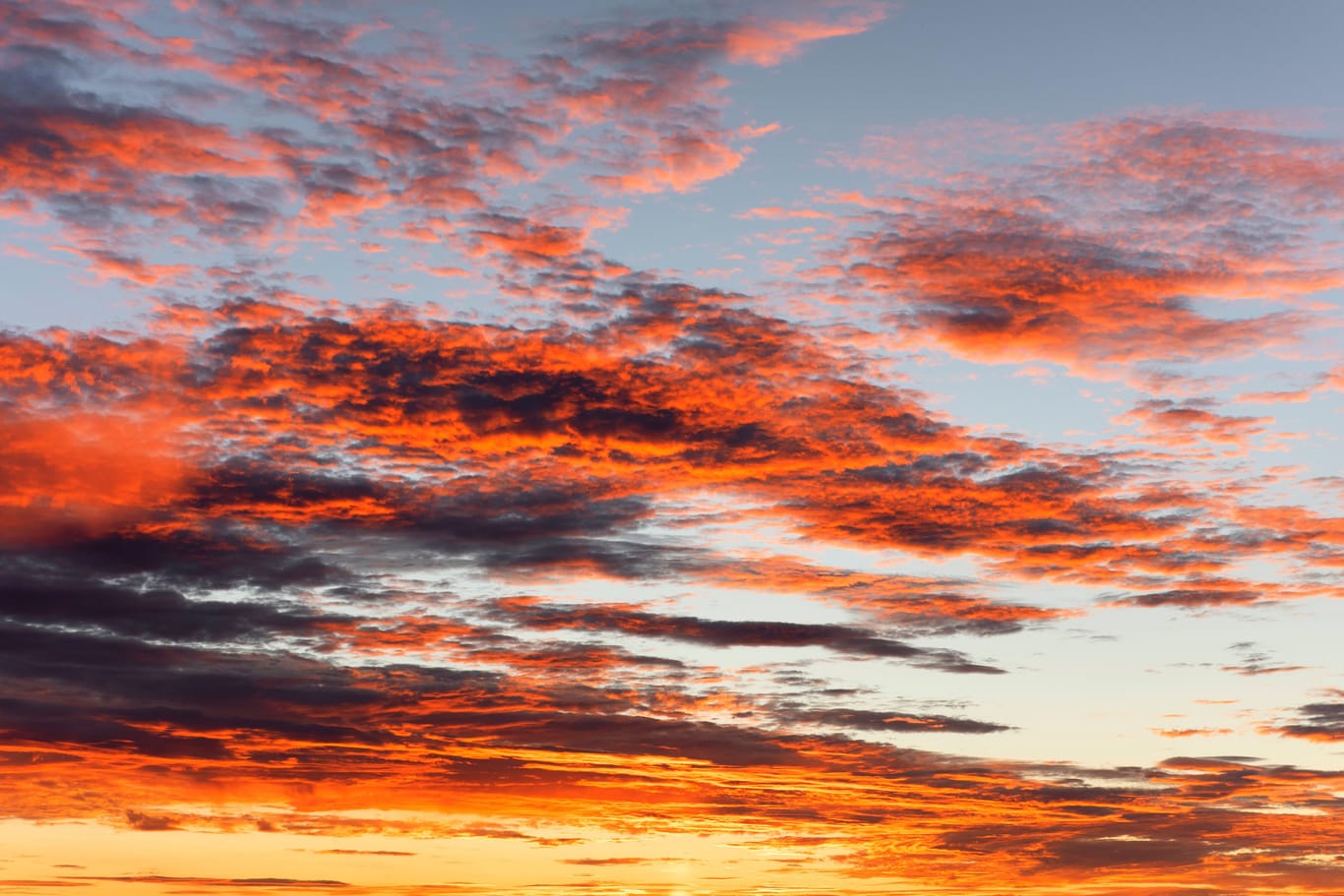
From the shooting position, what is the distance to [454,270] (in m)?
61.2

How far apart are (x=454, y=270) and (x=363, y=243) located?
663 cm

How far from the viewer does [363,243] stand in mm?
58844
